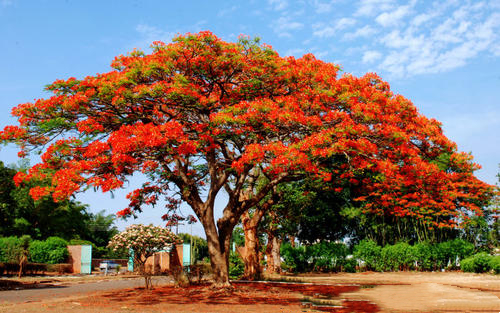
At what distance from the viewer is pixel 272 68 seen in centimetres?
1270

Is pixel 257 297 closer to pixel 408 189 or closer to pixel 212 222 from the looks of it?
pixel 212 222

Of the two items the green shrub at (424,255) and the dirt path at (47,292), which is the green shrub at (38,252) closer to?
the dirt path at (47,292)

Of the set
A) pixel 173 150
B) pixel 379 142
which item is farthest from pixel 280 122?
pixel 379 142

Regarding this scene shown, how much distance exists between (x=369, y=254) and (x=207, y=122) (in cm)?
1629

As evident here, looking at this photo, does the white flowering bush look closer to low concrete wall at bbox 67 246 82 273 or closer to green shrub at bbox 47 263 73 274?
green shrub at bbox 47 263 73 274

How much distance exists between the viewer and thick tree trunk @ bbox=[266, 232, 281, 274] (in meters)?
23.3

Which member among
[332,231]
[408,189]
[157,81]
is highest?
[157,81]

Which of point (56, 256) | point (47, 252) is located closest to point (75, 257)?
point (56, 256)

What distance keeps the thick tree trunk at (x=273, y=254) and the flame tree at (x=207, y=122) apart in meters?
9.54

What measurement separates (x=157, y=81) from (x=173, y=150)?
2566mm

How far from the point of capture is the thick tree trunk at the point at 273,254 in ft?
76.3

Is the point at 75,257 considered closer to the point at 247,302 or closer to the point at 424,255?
the point at 424,255

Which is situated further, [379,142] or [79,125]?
[379,142]

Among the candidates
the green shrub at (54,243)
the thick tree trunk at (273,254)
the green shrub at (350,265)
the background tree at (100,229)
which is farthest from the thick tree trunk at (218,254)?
the background tree at (100,229)
